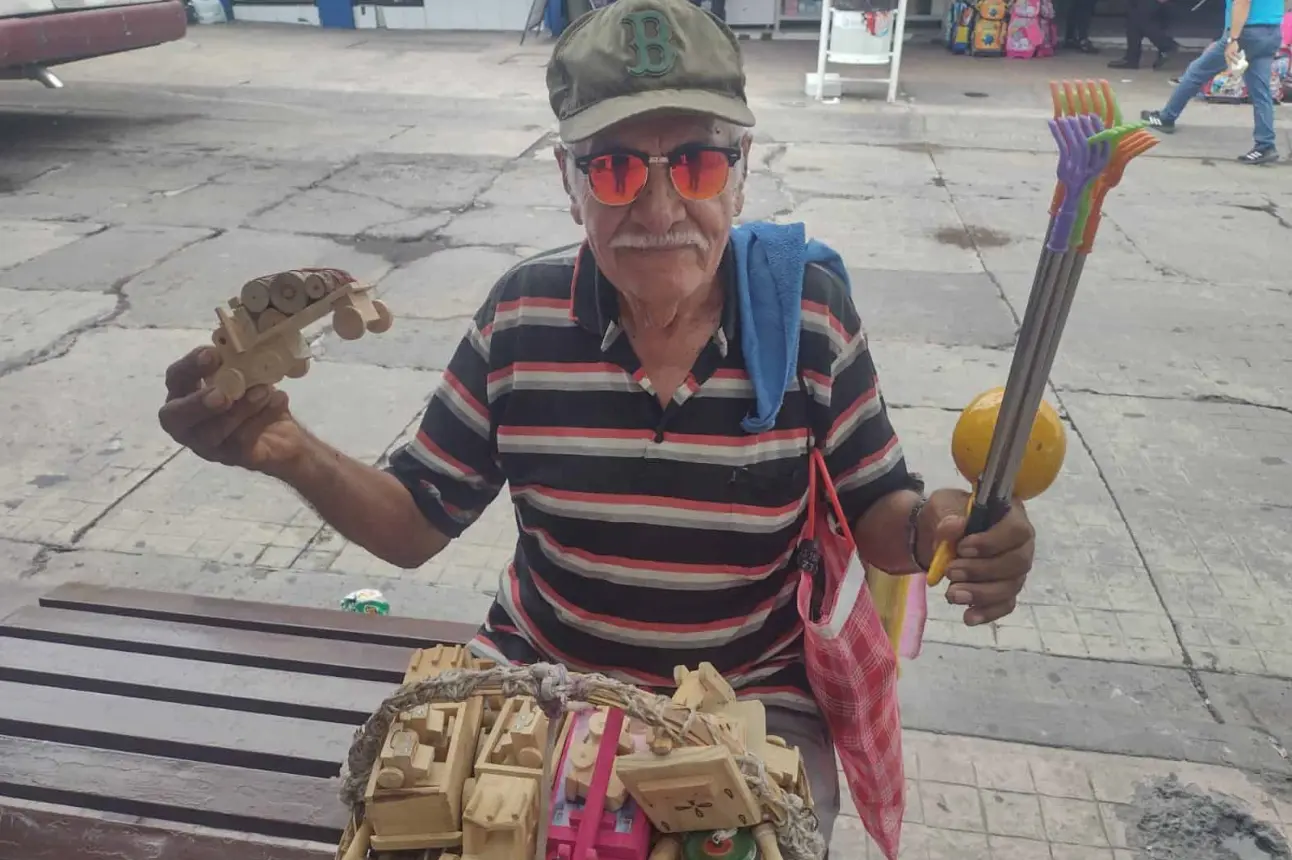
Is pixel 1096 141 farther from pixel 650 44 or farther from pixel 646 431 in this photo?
pixel 646 431

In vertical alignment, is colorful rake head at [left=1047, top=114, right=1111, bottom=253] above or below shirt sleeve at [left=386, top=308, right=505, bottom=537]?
above

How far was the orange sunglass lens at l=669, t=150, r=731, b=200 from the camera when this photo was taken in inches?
52.9

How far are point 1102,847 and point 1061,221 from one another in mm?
1684

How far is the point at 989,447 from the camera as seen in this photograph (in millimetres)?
1226

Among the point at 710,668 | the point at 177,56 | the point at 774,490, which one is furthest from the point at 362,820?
the point at 177,56

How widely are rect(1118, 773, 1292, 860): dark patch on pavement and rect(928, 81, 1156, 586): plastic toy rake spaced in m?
1.47

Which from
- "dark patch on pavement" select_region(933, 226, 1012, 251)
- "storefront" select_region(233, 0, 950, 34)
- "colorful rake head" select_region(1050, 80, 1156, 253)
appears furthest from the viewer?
"storefront" select_region(233, 0, 950, 34)

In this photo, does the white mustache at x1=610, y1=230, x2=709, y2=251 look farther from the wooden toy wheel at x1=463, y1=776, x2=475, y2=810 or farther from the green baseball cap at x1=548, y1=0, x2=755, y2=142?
the wooden toy wheel at x1=463, y1=776, x2=475, y2=810

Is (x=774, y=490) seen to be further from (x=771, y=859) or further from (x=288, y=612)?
(x=288, y=612)

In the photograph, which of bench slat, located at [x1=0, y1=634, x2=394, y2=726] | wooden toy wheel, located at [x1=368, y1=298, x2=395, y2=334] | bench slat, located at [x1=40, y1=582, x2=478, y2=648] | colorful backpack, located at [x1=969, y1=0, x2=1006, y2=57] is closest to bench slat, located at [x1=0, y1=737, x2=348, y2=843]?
bench slat, located at [x1=0, y1=634, x2=394, y2=726]

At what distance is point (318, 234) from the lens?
591 cm

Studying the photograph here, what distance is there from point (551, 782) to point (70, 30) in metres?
8.51

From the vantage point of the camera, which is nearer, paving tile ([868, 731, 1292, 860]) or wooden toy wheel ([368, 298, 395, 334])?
wooden toy wheel ([368, 298, 395, 334])

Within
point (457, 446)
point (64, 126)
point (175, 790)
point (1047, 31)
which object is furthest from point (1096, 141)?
point (1047, 31)
